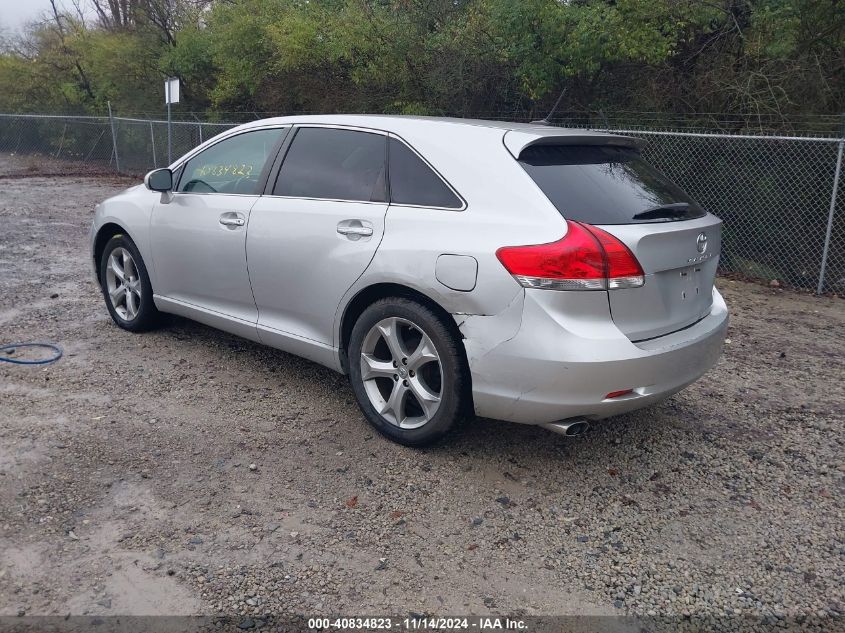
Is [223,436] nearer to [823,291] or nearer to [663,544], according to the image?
[663,544]

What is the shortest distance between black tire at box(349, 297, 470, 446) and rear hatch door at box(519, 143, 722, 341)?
2.56 feet

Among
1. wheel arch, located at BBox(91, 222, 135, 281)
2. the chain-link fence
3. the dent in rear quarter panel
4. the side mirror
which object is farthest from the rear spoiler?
the chain-link fence

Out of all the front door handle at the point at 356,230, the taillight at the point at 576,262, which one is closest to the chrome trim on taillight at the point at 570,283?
the taillight at the point at 576,262

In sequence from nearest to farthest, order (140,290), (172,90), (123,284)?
1. (140,290)
2. (123,284)
3. (172,90)

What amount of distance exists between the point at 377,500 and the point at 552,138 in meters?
1.99

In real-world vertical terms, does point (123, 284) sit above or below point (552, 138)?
below

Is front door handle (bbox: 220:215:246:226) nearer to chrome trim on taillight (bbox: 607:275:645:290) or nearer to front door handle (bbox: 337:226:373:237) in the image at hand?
front door handle (bbox: 337:226:373:237)

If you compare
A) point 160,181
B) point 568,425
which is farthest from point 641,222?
point 160,181

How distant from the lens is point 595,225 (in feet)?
11.3

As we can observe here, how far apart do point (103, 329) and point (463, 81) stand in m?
7.76

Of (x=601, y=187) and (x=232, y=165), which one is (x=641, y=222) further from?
(x=232, y=165)

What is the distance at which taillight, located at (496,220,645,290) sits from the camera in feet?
10.9

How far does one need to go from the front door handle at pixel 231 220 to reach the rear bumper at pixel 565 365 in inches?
73.6

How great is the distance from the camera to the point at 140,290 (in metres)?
5.58
